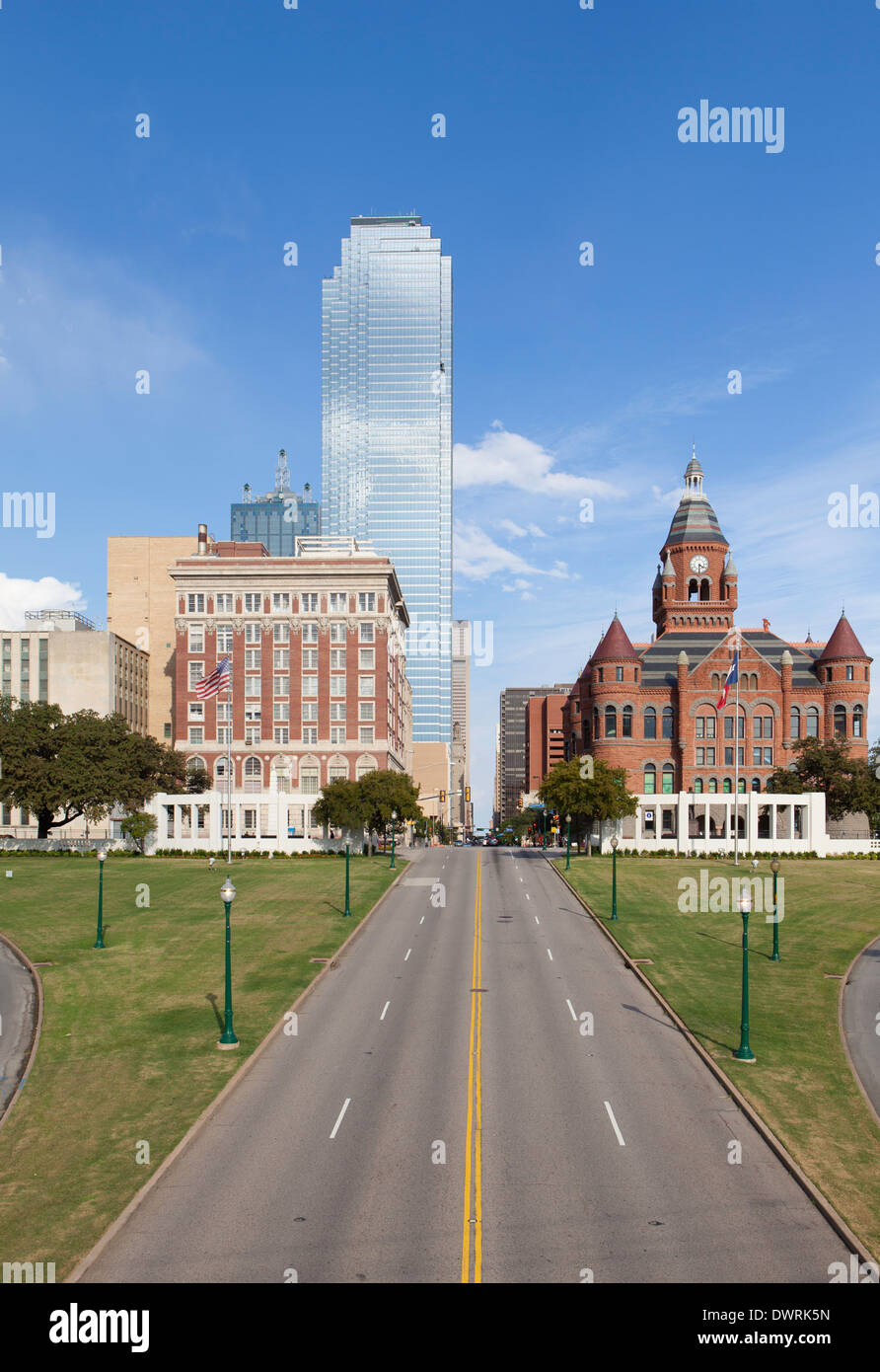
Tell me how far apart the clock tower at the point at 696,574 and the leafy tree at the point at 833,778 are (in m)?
26.2

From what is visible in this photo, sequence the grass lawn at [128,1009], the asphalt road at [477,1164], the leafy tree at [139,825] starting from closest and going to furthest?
the asphalt road at [477,1164] → the grass lawn at [128,1009] → the leafy tree at [139,825]

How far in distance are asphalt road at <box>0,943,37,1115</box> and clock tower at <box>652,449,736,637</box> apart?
8759 centimetres

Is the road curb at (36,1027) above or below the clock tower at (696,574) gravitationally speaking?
below

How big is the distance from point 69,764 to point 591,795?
1544 inches

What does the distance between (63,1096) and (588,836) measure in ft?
178

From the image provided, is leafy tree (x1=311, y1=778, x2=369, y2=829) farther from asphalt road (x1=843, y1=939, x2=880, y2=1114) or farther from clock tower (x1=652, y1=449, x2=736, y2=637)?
clock tower (x1=652, y1=449, x2=736, y2=637)

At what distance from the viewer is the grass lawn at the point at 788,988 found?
18.2m

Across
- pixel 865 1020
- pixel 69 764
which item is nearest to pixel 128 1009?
pixel 865 1020

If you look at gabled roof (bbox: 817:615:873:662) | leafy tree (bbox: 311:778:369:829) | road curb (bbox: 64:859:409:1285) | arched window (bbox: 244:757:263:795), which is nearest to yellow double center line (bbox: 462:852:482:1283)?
road curb (bbox: 64:859:409:1285)

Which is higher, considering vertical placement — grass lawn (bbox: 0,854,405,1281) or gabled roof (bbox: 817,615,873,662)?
gabled roof (bbox: 817,615,873,662)

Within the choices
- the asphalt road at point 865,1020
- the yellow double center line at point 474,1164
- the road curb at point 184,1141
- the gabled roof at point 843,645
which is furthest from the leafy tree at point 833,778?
the road curb at point 184,1141

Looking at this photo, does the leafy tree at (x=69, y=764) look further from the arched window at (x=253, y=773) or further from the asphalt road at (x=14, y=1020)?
the asphalt road at (x=14, y=1020)

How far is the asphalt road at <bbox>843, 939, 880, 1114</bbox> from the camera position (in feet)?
74.2

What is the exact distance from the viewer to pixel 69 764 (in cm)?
7031
